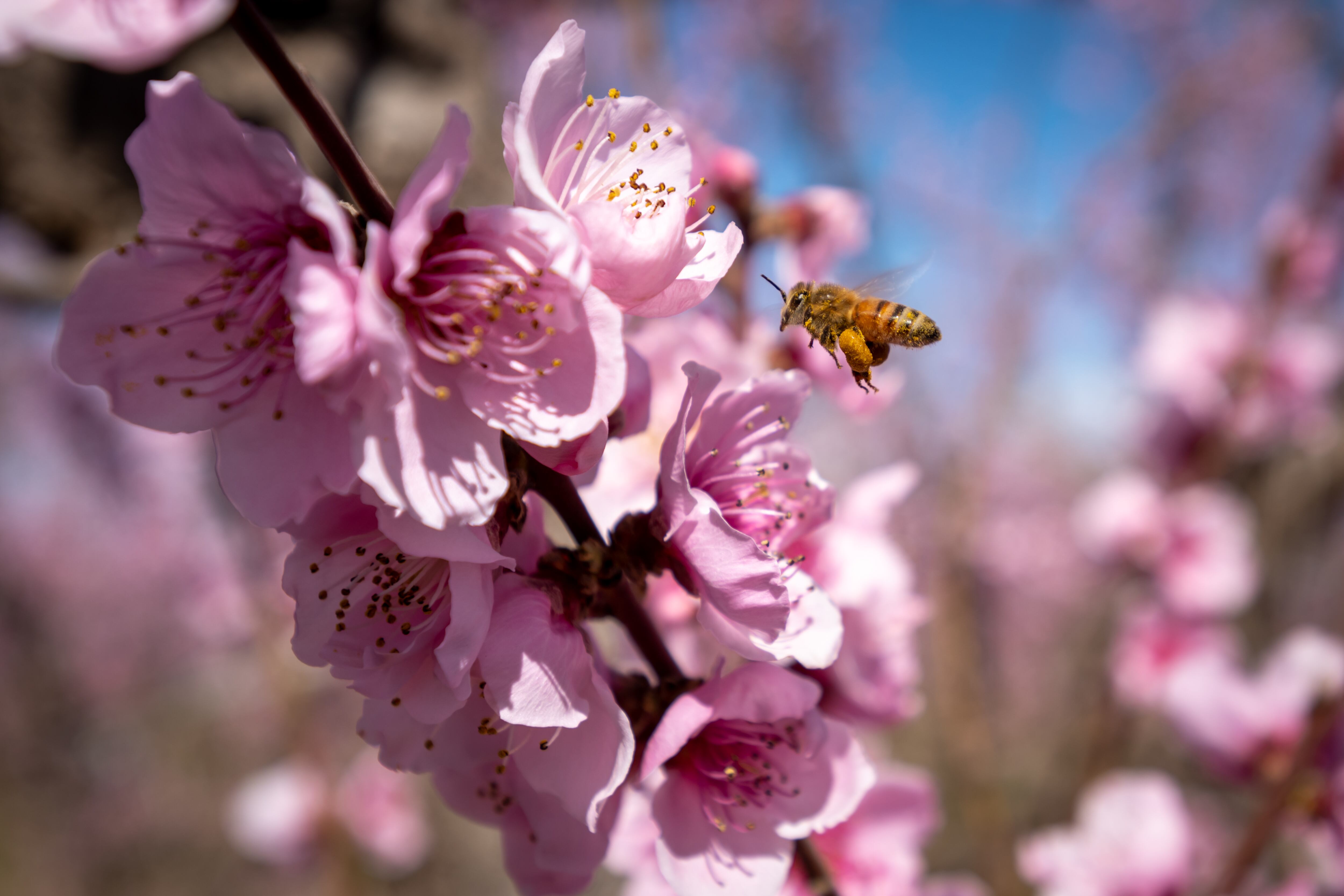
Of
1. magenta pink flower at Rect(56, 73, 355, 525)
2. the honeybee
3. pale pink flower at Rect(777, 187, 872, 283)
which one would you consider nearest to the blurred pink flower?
pale pink flower at Rect(777, 187, 872, 283)

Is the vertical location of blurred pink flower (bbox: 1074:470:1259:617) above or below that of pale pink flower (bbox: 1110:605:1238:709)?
above

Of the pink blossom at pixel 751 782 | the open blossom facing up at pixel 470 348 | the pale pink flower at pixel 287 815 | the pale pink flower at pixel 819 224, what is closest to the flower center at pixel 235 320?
the open blossom facing up at pixel 470 348

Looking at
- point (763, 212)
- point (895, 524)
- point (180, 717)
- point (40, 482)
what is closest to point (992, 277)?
point (895, 524)

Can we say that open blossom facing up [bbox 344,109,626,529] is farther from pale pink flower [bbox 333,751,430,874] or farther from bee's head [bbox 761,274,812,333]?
pale pink flower [bbox 333,751,430,874]

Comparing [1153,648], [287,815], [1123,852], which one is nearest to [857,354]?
[1123,852]

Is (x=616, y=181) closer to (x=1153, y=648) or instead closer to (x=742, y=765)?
(x=742, y=765)
